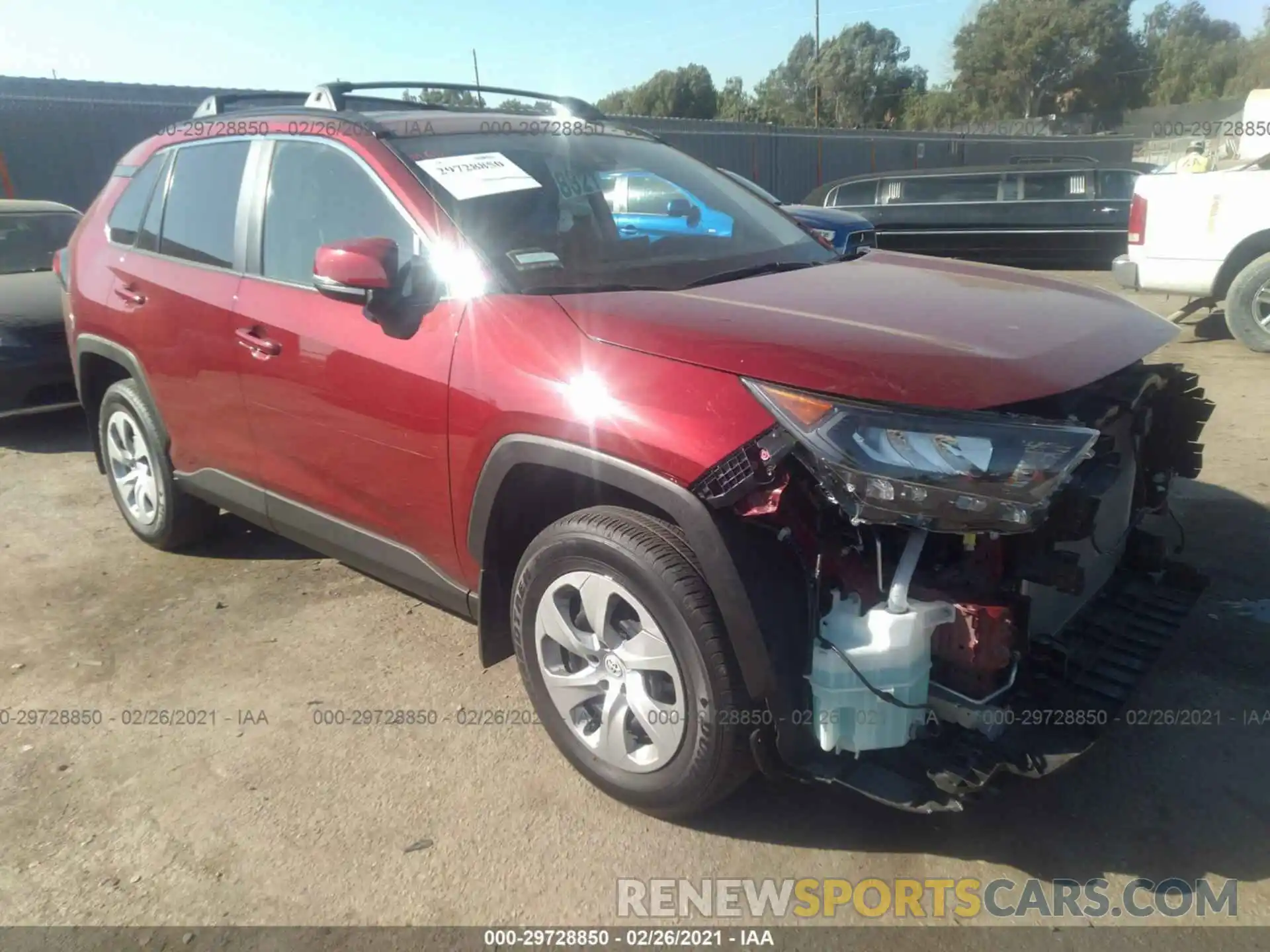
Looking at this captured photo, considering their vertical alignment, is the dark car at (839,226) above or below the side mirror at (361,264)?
below

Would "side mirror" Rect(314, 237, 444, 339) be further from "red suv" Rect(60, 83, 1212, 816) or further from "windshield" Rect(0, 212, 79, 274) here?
"windshield" Rect(0, 212, 79, 274)

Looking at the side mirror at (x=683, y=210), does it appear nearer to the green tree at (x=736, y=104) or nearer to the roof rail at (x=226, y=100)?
the roof rail at (x=226, y=100)

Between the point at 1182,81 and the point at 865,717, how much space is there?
237 ft

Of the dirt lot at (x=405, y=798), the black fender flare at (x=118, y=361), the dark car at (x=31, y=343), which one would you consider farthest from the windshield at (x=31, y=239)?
the dirt lot at (x=405, y=798)

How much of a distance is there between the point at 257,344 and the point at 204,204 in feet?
2.82

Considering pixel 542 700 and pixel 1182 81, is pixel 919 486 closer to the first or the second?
pixel 542 700

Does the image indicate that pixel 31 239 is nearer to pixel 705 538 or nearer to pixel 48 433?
pixel 48 433

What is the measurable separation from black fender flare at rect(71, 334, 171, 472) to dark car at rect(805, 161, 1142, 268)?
10.3m

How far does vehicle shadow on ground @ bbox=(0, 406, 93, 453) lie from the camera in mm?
6555

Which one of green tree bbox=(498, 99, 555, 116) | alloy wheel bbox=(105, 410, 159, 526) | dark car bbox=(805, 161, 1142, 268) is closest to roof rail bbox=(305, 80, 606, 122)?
green tree bbox=(498, 99, 555, 116)

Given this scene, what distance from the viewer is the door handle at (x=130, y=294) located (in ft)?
13.1

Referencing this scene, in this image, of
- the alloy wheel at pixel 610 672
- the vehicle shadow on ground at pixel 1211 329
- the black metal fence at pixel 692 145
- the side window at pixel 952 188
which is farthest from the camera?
the black metal fence at pixel 692 145

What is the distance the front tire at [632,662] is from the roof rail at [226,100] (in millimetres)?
2676

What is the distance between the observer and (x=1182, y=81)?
60.7 meters
